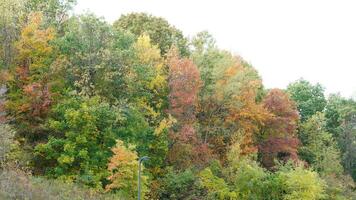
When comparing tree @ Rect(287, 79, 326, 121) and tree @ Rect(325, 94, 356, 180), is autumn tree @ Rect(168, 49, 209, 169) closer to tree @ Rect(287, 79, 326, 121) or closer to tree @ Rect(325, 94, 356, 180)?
tree @ Rect(325, 94, 356, 180)

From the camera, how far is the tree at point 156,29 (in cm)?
4503

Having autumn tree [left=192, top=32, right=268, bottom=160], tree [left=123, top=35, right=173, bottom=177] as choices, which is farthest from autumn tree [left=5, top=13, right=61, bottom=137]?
autumn tree [left=192, top=32, right=268, bottom=160]

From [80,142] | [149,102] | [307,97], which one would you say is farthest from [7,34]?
[307,97]

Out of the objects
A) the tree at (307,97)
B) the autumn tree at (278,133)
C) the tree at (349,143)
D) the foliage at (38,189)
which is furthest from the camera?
the tree at (307,97)

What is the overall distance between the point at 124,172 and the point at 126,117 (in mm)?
3654

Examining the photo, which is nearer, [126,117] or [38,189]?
[38,189]

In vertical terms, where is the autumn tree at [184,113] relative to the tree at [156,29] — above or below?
below

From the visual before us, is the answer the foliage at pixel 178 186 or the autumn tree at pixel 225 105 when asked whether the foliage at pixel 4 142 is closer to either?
the foliage at pixel 178 186

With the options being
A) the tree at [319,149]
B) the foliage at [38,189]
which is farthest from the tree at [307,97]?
the foliage at [38,189]

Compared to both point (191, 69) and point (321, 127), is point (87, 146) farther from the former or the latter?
point (321, 127)

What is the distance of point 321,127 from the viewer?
2301 inches

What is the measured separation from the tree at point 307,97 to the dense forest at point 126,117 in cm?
1921

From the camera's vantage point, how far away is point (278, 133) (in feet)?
157

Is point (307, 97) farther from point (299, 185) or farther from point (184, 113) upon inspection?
point (184, 113)
